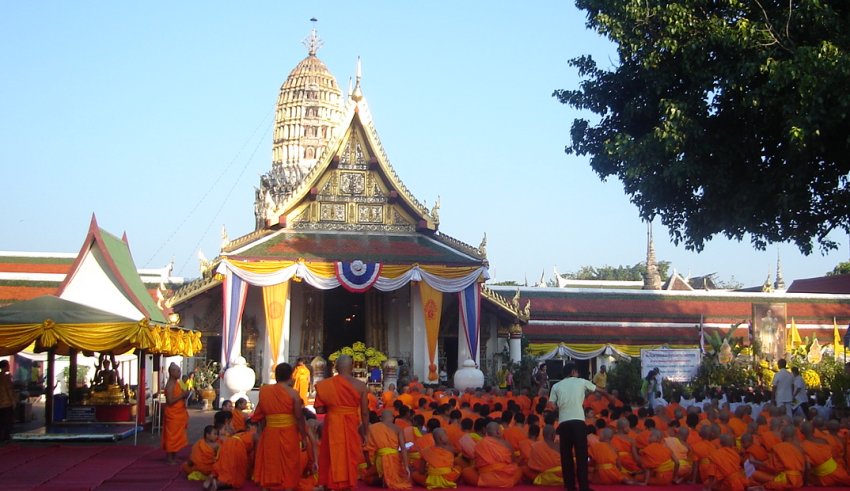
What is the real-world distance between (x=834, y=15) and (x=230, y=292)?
14.2 meters

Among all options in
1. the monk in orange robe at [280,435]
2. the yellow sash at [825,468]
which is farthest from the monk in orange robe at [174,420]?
the yellow sash at [825,468]

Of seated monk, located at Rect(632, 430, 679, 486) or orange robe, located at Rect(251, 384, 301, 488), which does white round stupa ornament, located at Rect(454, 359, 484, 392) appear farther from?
orange robe, located at Rect(251, 384, 301, 488)

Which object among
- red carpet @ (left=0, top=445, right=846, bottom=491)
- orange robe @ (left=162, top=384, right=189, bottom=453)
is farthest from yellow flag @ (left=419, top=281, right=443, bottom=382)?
orange robe @ (left=162, top=384, right=189, bottom=453)

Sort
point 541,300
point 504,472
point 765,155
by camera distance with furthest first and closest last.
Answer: point 541,300, point 765,155, point 504,472

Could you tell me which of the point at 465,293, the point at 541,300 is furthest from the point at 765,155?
the point at 541,300

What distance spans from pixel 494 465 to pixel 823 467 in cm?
358

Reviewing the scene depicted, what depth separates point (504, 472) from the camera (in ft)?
34.4

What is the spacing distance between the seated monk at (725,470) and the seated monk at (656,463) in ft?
2.08

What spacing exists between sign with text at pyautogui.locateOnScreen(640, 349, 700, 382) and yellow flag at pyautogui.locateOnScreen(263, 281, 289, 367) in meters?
8.03

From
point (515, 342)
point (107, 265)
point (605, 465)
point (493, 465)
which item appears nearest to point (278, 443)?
point (493, 465)

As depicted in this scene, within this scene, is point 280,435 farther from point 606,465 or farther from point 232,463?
point 606,465

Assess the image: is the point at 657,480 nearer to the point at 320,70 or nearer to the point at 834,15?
the point at 834,15

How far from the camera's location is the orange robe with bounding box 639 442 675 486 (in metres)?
10.8

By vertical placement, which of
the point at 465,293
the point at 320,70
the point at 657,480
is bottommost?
the point at 657,480
